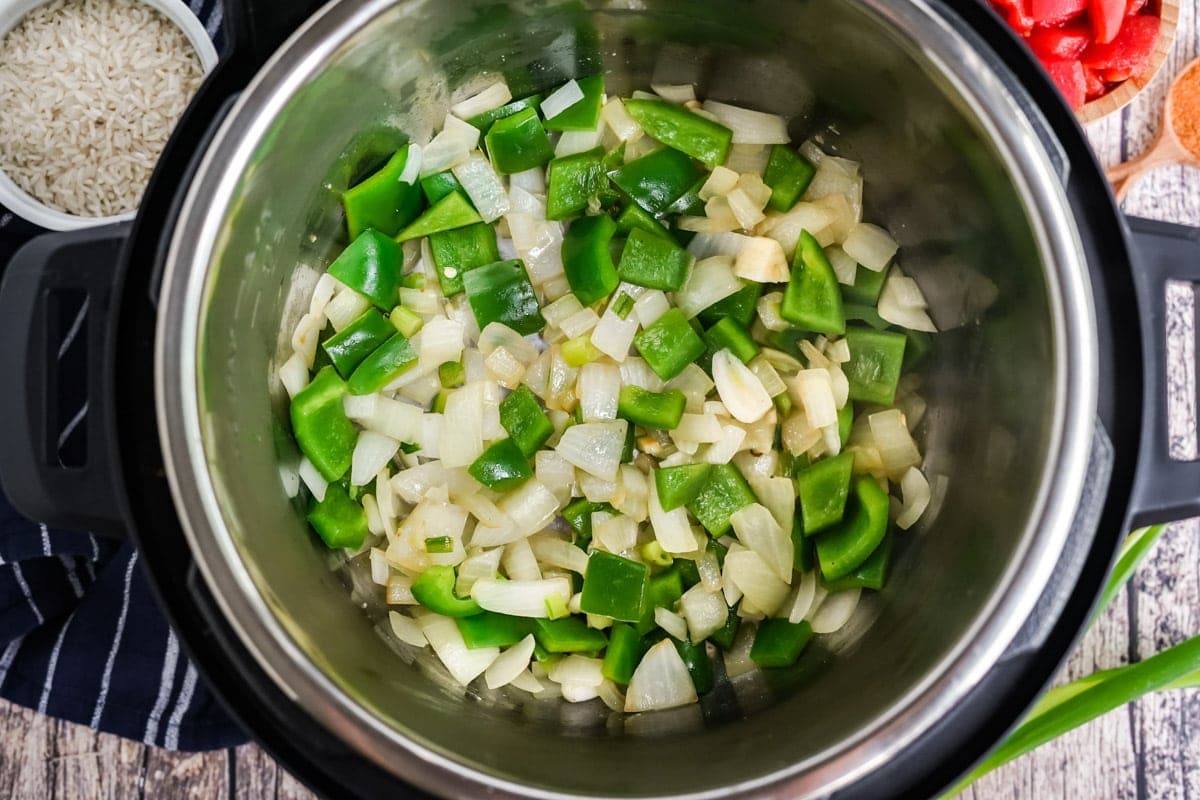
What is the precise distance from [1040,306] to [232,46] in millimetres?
867

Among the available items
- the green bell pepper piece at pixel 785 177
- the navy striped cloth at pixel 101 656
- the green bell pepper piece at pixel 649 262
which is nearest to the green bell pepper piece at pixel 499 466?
the green bell pepper piece at pixel 649 262

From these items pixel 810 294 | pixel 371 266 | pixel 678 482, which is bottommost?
pixel 678 482

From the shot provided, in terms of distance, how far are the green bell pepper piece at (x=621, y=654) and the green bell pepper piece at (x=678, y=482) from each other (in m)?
0.16

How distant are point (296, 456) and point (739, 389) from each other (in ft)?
1.77

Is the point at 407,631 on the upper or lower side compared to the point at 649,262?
lower

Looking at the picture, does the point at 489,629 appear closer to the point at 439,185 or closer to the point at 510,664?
the point at 510,664

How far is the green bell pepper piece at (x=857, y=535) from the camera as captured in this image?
1.15 m

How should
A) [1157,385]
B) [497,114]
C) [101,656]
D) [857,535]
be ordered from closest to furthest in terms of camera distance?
1. [1157,385]
2. [857,535]
3. [497,114]
4. [101,656]

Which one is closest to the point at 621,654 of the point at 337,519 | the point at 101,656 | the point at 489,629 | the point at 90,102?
→ the point at 489,629

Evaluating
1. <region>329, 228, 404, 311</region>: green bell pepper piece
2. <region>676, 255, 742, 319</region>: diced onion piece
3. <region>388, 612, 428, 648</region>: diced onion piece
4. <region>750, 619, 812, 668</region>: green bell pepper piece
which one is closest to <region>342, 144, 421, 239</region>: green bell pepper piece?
<region>329, 228, 404, 311</region>: green bell pepper piece

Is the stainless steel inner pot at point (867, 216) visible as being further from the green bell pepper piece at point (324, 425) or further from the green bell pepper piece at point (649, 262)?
the green bell pepper piece at point (649, 262)

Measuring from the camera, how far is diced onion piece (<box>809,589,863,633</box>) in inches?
47.1

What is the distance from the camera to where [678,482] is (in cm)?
117

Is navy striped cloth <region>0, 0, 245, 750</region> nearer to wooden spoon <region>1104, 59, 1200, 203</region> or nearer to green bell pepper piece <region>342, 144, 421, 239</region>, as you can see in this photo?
green bell pepper piece <region>342, 144, 421, 239</region>
